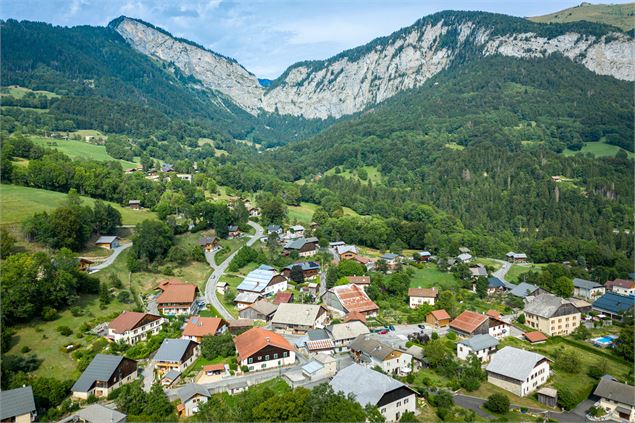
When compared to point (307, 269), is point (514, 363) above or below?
below

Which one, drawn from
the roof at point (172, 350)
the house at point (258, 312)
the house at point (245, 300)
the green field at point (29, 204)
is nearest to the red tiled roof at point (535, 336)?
the house at point (258, 312)

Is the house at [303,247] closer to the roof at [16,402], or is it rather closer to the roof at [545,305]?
the roof at [545,305]

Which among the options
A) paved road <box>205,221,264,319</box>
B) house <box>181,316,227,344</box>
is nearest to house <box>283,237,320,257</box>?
paved road <box>205,221,264,319</box>

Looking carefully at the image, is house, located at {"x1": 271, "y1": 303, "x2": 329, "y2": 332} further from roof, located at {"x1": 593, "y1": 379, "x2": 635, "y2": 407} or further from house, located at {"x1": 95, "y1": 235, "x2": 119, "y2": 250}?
house, located at {"x1": 95, "y1": 235, "x2": 119, "y2": 250}

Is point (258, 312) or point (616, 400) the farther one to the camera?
point (258, 312)

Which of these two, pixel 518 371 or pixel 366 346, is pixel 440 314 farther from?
pixel 366 346

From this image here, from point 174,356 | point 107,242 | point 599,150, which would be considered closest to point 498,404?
point 174,356
